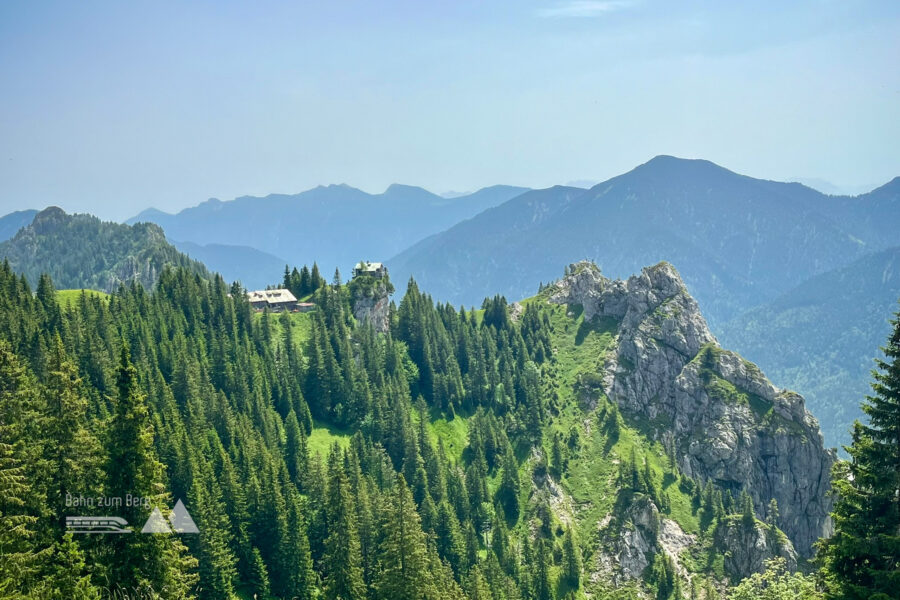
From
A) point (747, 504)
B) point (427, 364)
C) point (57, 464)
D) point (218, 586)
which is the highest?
point (427, 364)

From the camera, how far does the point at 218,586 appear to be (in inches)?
2544

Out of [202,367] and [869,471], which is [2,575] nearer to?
[869,471]

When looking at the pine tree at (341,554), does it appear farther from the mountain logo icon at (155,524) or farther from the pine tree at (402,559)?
the mountain logo icon at (155,524)

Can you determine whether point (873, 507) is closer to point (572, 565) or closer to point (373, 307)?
point (572, 565)

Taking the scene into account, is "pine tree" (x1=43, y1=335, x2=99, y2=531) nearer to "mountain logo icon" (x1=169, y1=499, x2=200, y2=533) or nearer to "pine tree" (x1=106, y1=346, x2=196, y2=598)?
"pine tree" (x1=106, y1=346, x2=196, y2=598)

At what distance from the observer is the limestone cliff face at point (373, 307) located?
167 m

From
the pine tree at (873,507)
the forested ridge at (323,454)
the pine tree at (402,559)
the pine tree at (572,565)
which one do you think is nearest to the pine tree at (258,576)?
the forested ridge at (323,454)

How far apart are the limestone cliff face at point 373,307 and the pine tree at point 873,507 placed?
Result: 13530 centimetres

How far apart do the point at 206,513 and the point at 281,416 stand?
194ft

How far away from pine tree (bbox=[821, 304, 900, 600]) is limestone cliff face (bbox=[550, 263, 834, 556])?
116 meters

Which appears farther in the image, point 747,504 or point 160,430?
point 747,504

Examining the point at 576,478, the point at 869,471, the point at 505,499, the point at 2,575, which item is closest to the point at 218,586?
the point at 2,575

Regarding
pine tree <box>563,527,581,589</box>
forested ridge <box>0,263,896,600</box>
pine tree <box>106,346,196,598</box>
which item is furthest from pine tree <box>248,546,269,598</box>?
pine tree <box>563,527,581,589</box>

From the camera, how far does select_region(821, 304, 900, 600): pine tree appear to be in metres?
32.9
